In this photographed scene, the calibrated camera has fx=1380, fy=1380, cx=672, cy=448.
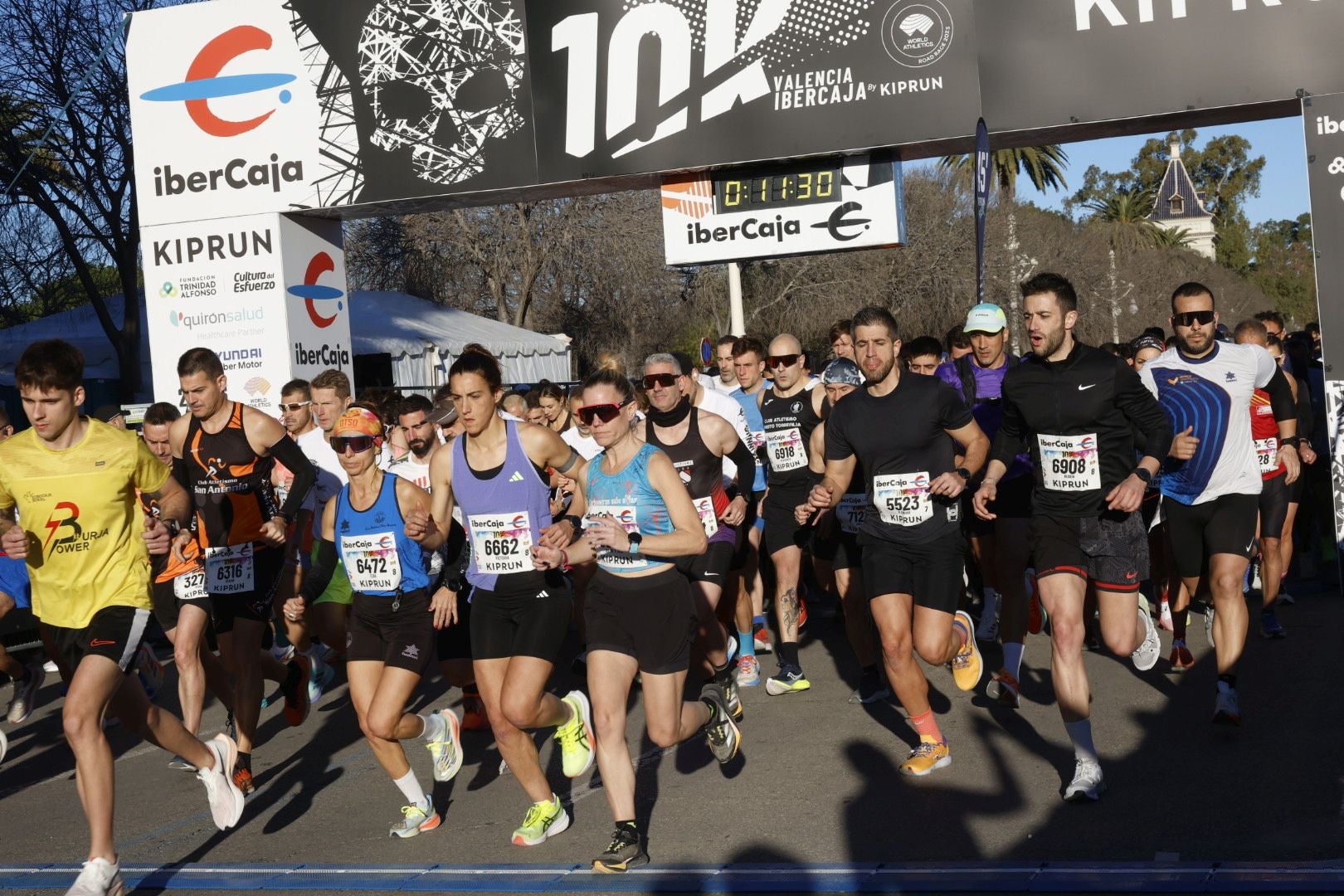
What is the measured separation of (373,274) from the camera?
117 ft

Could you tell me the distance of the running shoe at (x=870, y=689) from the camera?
26.3 ft

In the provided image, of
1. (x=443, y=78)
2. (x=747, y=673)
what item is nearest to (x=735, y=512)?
(x=747, y=673)

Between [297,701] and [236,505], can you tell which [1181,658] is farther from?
[236,505]

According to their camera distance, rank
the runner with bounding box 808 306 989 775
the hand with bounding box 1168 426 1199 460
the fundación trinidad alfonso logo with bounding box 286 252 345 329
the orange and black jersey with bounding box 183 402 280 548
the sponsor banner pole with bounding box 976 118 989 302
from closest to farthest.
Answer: the runner with bounding box 808 306 989 775
the hand with bounding box 1168 426 1199 460
the orange and black jersey with bounding box 183 402 280 548
the sponsor banner pole with bounding box 976 118 989 302
the fundación trinidad alfonso logo with bounding box 286 252 345 329

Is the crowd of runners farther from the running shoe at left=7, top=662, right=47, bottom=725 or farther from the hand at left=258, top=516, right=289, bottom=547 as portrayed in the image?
the running shoe at left=7, top=662, right=47, bottom=725

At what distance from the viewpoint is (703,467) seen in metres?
7.69

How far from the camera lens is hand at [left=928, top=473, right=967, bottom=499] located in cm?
630

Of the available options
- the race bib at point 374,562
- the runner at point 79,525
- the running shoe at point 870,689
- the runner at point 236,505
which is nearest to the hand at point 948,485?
the running shoe at point 870,689

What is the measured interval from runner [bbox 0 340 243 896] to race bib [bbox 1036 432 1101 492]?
3.87m

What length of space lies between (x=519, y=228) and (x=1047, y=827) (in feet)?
99.7

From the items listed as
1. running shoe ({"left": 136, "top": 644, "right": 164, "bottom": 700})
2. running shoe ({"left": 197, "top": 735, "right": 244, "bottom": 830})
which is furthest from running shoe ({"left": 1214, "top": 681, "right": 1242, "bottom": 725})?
running shoe ({"left": 136, "top": 644, "right": 164, "bottom": 700})

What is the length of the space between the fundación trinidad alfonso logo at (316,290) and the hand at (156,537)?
6.82 m

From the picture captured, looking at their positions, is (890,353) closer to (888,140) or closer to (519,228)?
(888,140)

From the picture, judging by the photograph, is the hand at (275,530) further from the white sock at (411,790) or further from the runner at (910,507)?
the runner at (910,507)
